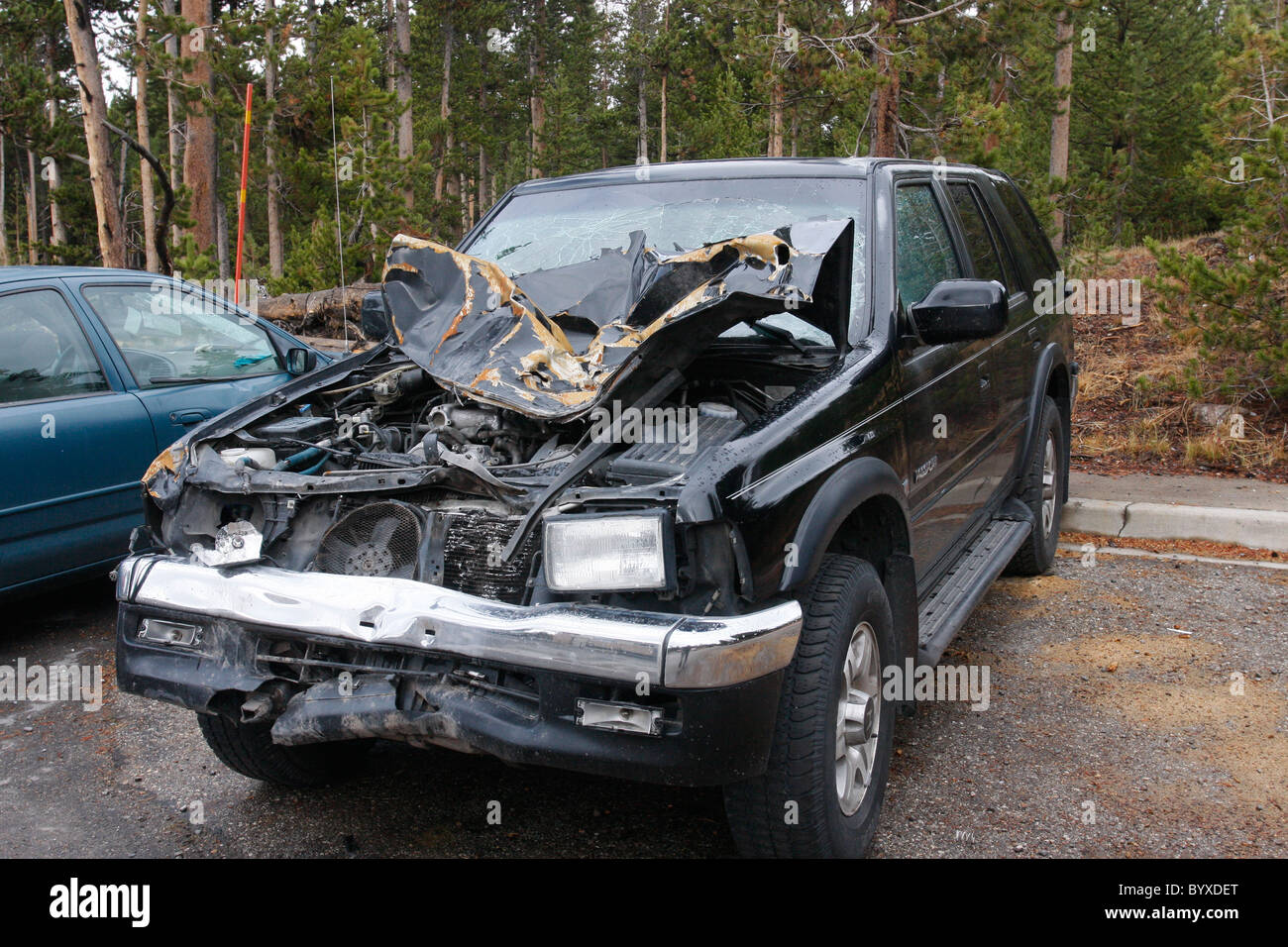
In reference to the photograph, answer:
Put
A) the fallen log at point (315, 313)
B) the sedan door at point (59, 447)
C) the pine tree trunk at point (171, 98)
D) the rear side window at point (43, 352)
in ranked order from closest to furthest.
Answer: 1. the sedan door at point (59, 447)
2. the rear side window at point (43, 352)
3. the fallen log at point (315, 313)
4. the pine tree trunk at point (171, 98)

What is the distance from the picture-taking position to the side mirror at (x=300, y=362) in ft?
16.1

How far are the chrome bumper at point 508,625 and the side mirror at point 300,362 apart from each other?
86.1 inches

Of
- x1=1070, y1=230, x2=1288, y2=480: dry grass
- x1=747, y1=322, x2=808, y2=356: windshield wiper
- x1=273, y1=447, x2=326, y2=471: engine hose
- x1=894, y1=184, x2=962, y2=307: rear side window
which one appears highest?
x1=894, y1=184, x2=962, y2=307: rear side window

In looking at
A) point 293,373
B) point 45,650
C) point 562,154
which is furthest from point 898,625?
point 562,154

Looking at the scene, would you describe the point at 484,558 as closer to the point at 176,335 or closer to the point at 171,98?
the point at 176,335

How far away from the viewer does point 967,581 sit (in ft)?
13.6

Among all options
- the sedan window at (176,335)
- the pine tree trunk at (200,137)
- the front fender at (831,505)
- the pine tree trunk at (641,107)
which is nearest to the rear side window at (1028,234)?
the front fender at (831,505)

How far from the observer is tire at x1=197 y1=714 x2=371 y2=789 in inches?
129

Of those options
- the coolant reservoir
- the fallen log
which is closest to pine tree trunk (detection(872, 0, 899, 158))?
the fallen log

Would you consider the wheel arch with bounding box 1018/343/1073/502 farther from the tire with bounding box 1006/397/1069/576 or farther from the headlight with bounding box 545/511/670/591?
the headlight with bounding box 545/511/670/591

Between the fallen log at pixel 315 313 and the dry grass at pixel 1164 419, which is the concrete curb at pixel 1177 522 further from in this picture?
the fallen log at pixel 315 313

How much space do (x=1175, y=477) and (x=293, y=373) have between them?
5.79 meters

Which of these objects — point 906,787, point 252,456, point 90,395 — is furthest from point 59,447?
point 906,787

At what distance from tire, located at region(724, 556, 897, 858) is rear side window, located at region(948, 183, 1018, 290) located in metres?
2.21
